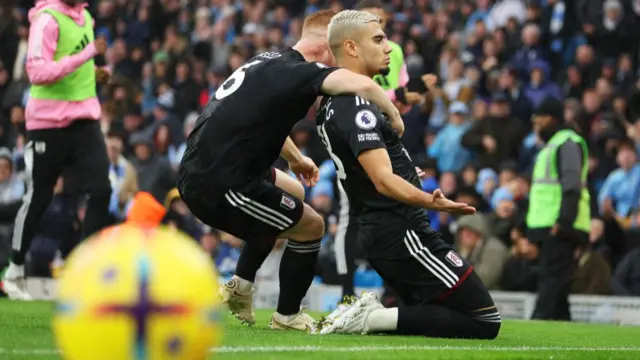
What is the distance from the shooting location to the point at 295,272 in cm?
809

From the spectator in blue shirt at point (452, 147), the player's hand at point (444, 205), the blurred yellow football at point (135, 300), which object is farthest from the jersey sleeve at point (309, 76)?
the spectator in blue shirt at point (452, 147)

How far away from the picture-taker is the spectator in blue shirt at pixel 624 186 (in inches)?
639

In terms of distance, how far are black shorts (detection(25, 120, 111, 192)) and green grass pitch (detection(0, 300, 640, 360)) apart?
208 centimetres

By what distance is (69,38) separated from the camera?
1104cm

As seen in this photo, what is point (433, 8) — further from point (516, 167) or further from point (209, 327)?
point (209, 327)

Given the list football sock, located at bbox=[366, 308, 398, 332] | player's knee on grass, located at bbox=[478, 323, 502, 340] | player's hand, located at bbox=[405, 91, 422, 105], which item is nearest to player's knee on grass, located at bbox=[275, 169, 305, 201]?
football sock, located at bbox=[366, 308, 398, 332]

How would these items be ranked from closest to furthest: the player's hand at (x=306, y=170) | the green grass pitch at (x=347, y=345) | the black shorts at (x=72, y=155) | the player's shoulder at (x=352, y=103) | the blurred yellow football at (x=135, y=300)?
the blurred yellow football at (x=135, y=300)
the green grass pitch at (x=347, y=345)
the player's shoulder at (x=352, y=103)
the player's hand at (x=306, y=170)
the black shorts at (x=72, y=155)

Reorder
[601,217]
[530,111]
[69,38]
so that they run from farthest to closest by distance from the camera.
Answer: [530,111]
[601,217]
[69,38]

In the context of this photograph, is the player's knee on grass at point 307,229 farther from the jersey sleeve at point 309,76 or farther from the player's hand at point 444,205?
the player's hand at point 444,205

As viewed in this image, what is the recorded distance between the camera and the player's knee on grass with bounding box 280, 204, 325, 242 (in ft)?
25.8

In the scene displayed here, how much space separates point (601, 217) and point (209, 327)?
12.0 meters

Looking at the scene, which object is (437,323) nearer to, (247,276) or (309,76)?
(247,276)

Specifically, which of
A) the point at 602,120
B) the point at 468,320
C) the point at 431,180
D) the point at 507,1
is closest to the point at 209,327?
the point at 468,320

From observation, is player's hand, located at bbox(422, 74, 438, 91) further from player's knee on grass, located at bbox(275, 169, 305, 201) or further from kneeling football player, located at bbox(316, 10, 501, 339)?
kneeling football player, located at bbox(316, 10, 501, 339)
